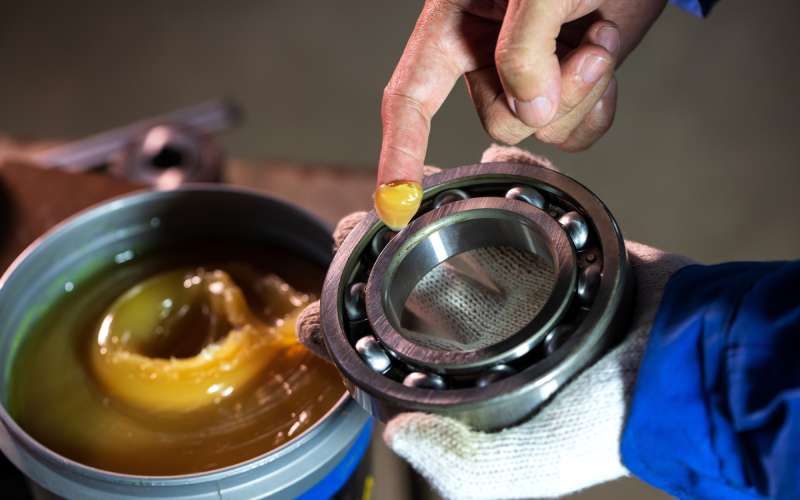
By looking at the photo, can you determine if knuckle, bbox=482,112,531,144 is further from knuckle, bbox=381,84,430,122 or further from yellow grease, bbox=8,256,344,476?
yellow grease, bbox=8,256,344,476

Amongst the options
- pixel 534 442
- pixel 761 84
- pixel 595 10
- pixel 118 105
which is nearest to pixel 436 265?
pixel 534 442

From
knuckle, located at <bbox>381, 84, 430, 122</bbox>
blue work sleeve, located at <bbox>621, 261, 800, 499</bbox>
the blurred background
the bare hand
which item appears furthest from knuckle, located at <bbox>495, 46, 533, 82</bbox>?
the blurred background

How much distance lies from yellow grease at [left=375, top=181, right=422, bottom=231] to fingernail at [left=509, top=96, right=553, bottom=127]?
14cm

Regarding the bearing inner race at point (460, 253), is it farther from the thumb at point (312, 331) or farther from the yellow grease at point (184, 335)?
the yellow grease at point (184, 335)

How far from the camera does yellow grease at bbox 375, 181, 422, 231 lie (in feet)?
2.87

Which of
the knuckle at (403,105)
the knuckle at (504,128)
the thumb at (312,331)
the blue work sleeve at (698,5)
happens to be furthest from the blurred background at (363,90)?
the thumb at (312,331)

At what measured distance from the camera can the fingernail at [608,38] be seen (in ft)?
3.27

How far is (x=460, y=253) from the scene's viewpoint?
971mm

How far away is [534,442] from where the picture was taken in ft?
2.49

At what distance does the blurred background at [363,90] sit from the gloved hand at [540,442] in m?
1.04

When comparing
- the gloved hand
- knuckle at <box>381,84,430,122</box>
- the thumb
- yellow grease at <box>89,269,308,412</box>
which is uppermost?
A: knuckle at <box>381,84,430,122</box>

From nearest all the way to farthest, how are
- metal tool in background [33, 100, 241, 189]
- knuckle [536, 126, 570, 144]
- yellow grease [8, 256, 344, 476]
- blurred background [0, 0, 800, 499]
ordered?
yellow grease [8, 256, 344, 476], knuckle [536, 126, 570, 144], metal tool in background [33, 100, 241, 189], blurred background [0, 0, 800, 499]

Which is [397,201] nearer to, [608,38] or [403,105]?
[403,105]

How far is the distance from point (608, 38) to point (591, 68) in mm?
47
